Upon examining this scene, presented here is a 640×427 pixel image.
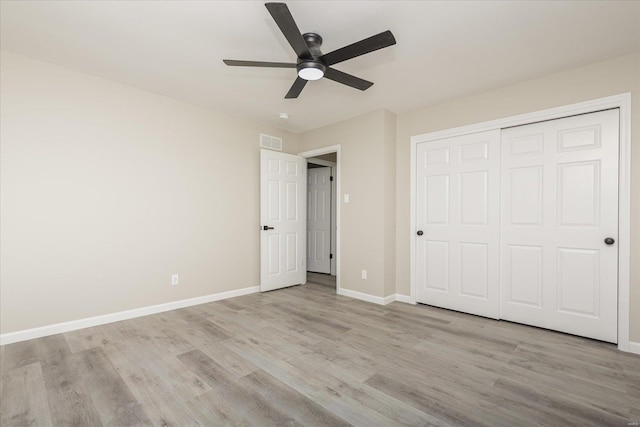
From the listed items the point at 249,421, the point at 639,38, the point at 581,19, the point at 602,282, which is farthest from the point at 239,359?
the point at 639,38

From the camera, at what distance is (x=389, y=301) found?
3947mm

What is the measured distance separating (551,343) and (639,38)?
261cm

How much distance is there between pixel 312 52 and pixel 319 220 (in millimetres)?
4188

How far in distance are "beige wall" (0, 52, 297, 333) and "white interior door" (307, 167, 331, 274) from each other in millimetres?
2072

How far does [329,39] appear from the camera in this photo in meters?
2.38

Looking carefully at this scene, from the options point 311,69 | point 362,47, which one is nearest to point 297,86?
point 311,69

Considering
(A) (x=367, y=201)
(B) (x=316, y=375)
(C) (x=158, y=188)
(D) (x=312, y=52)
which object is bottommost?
(B) (x=316, y=375)

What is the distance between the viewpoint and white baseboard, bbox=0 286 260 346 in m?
2.68

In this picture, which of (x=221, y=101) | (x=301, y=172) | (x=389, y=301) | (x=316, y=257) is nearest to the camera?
(x=221, y=101)

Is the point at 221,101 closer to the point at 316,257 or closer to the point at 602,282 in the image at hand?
the point at 316,257

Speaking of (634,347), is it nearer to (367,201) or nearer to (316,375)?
(316,375)

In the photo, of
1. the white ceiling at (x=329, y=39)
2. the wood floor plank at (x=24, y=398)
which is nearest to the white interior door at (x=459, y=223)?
the white ceiling at (x=329, y=39)

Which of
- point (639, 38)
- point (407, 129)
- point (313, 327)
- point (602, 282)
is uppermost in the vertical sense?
point (639, 38)

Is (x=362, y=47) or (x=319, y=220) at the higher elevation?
(x=362, y=47)
